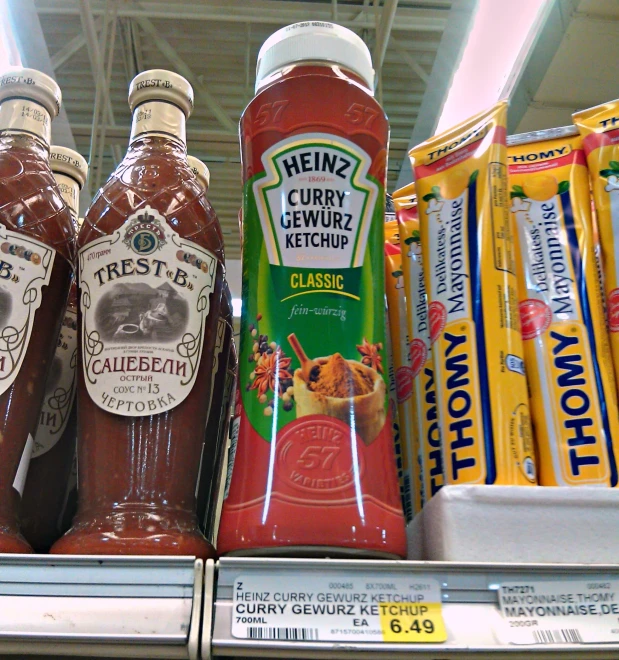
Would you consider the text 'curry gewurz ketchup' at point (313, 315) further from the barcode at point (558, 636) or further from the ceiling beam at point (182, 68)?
the ceiling beam at point (182, 68)

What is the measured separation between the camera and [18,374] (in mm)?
663

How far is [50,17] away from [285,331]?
3.33 metres

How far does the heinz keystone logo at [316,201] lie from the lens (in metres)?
0.68

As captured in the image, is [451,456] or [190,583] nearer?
[190,583]

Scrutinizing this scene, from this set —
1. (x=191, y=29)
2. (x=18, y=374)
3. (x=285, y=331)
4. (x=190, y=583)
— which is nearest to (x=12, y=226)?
(x=18, y=374)

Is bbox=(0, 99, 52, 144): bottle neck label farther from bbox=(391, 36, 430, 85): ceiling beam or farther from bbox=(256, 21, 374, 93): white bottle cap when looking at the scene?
bbox=(391, 36, 430, 85): ceiling beam

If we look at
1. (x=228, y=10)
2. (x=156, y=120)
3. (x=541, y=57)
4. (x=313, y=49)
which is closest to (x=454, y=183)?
(x=313, y=49)

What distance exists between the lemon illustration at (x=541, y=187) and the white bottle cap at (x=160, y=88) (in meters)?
0.41

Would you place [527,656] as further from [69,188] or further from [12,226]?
[69,188]

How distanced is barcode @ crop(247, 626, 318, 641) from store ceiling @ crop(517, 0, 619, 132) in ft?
8.16

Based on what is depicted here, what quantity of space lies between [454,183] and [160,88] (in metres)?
0.36

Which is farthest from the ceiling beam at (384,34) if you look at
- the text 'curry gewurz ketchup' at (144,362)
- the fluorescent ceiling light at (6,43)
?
the text 'curry gewurz ketchup' at (144,362)

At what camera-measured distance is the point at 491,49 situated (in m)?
2.22

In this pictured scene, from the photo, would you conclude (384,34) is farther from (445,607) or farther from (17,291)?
(445,607)
